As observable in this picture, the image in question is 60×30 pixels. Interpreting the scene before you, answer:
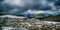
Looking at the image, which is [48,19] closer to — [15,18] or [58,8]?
[58,8]

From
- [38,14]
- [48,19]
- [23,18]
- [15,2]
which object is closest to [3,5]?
[15,2]

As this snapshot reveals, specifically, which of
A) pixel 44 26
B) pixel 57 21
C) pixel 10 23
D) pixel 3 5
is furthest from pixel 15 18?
pixel 57 21

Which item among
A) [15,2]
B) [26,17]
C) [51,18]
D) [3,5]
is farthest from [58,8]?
[3,5]

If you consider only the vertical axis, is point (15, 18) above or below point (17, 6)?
below

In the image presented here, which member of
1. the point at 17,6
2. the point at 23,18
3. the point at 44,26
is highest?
the point at 17,6

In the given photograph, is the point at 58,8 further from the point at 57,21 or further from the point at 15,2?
the point at 15,2

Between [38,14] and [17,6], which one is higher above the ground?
[17,6]

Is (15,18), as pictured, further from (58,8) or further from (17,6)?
(58,8)
